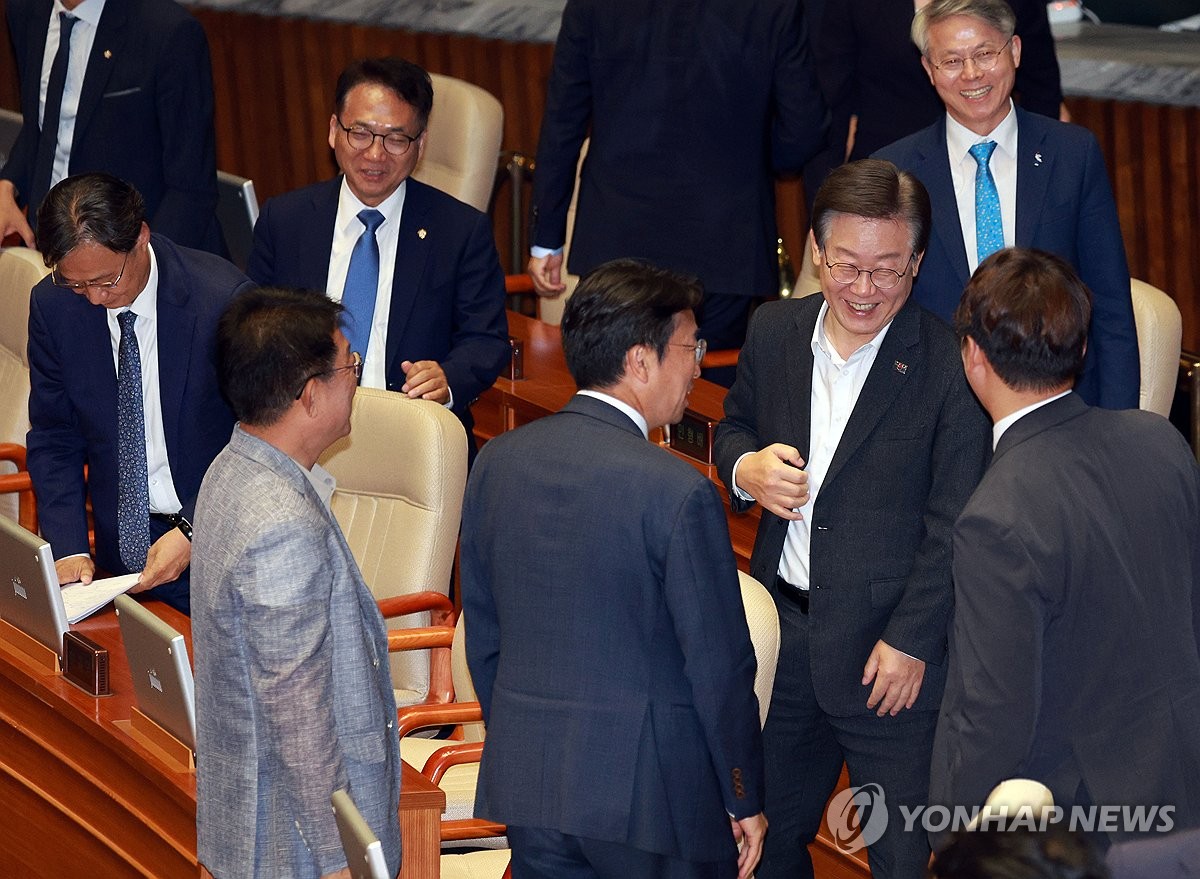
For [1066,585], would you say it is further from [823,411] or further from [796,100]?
[796,100]

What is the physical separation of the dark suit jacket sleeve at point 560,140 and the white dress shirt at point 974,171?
4.93ft

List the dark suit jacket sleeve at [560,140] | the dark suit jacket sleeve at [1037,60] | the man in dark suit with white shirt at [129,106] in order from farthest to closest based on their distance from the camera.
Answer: the man in dark suit with white shirt at [129,106]
the dark suit jacket sleeve at [560,140]
the dark suit jacket sleeve at [1037,60]

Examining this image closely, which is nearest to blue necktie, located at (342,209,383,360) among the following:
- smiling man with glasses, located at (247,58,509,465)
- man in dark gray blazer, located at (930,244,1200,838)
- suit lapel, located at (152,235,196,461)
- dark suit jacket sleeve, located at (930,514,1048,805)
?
smiling man with glasses, located at (247,58,509,465)

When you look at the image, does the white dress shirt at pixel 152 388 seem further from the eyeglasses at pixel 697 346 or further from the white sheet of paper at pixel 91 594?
the eyeglasses at pixel 697 346

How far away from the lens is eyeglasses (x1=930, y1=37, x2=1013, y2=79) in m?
3.65

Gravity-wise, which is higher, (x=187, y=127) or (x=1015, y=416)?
(x=187, y=127)

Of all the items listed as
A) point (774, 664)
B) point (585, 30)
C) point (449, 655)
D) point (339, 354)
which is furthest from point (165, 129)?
point (774, 664)

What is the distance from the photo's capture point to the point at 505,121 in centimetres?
734

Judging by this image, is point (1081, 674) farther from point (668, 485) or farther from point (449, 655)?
point (449, 655)

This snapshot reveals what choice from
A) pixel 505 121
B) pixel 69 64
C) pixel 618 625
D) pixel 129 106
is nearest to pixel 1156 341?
pixel 618 625

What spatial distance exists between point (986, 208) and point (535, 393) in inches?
64.7

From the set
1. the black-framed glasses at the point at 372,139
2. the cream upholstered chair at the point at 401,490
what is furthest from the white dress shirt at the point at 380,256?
the cream upholstered chair at the point at 401,490

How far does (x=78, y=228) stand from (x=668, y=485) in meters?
1.65

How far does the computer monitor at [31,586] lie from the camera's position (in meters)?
3.46
